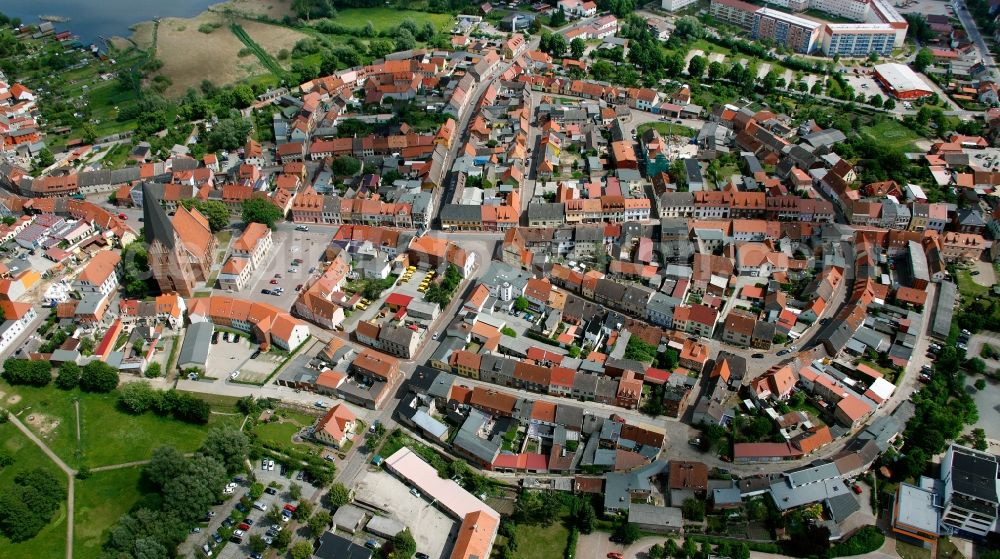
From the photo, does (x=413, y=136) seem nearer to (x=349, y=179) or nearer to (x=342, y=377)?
(x=349, y=179)

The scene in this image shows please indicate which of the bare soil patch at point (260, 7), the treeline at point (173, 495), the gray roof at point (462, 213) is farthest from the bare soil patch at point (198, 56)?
the treeline at point (173, 495)

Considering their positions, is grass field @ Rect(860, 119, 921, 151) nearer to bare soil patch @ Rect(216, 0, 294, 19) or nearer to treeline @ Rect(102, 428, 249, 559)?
treeline @ Rect(102, 428, 249, 559)

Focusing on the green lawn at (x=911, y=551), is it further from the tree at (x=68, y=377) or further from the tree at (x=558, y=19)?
the tree at (x=558, y=19)

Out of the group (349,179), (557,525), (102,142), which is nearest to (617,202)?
(349,179)

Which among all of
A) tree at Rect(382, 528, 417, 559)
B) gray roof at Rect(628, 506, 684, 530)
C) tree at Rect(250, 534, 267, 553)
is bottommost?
tree at Rect(250, 534, 267, 553)

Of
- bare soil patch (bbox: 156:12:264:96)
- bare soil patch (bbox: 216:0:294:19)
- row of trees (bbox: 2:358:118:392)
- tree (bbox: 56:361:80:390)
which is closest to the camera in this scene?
row of trees (bbox: 2:358:118:392)

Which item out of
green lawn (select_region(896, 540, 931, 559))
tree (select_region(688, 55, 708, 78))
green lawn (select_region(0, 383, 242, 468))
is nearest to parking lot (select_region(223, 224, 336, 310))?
green lawn (select_region(0, 383, 242, 468))

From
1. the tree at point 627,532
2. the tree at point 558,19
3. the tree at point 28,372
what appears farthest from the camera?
the tree at point 558,19

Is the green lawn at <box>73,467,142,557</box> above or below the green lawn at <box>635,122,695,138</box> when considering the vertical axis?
below
